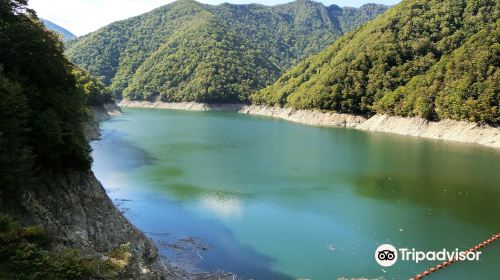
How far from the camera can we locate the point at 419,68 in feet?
274

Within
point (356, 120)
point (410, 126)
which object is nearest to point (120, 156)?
point (410, 126)

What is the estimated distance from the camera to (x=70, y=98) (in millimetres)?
19766

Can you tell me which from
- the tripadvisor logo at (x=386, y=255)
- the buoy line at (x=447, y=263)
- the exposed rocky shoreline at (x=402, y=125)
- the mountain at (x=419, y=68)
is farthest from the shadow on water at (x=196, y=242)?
the mountain at (x=419, y=68)

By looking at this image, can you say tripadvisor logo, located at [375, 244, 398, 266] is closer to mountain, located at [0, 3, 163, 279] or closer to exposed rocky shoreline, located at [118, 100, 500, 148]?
mountain, located at [0, 3, 163, 279]

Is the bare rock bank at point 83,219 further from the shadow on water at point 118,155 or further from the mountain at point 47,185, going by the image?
the shadow on water at point 118,155

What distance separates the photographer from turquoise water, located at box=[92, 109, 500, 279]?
18.5 metres

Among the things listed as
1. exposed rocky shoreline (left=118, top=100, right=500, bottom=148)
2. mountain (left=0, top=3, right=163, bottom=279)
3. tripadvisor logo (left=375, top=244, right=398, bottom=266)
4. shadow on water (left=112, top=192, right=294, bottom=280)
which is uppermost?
mountain (left=0, top=3, right=163, bottom=279)

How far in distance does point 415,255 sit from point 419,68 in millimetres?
72082

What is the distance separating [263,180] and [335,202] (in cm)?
752

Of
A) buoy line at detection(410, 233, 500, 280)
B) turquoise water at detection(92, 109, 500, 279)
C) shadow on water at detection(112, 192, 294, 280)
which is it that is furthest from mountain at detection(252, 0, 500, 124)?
shadow on water at detection(112, 192, 294, 280)

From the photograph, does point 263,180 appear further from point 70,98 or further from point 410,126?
point 410,126

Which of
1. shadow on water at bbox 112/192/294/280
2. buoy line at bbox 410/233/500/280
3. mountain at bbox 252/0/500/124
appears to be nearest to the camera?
buoy line at bbox 410/233/500/280

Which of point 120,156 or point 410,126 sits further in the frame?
point 410,126

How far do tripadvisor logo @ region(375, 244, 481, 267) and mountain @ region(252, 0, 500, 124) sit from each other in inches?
1762
